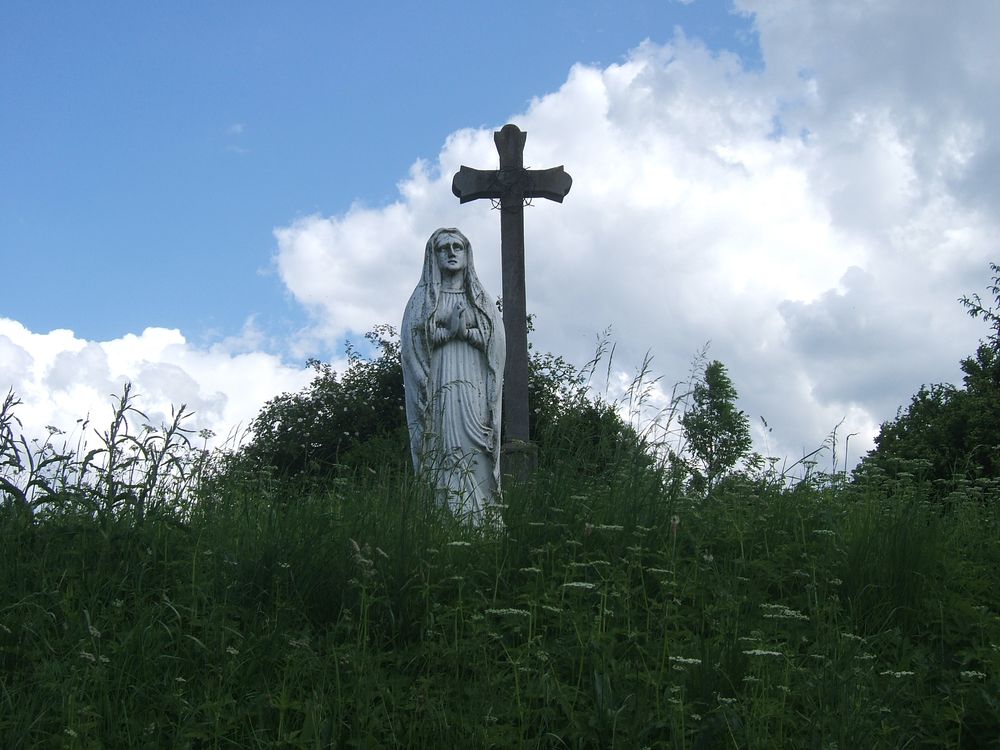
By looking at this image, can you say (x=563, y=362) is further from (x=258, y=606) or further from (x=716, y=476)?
(x=258, y=606)

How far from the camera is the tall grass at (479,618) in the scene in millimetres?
4062

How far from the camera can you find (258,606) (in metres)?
4.77

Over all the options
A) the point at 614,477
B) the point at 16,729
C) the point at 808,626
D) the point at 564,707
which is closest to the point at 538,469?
the point at 614,477

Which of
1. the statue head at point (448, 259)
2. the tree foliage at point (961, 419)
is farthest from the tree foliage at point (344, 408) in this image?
the statue head at point (448, 259)

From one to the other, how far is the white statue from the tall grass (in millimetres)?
2387

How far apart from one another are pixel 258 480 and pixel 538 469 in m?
1.72

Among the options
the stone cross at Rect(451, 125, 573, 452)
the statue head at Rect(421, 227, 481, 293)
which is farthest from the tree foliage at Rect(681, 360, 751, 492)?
the stone cross at Rect(451, 125, 573, 452)

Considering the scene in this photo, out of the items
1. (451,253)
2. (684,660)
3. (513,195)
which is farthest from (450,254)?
(684,660)

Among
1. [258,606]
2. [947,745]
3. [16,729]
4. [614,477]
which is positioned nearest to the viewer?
[16,729]

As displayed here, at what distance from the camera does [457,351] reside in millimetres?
8875

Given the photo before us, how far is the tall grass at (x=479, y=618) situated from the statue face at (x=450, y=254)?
3107 mm

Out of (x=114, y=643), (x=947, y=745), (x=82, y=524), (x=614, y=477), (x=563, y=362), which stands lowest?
(x=947, y=745)

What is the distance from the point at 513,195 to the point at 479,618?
8.94 metres

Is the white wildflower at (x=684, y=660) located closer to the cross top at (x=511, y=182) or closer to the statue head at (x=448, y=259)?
the statue head at (x=448, y=259)
